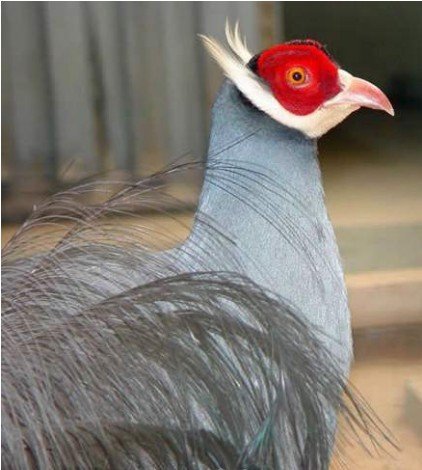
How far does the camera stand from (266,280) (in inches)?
61.6

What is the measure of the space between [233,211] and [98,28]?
1468 millimetres

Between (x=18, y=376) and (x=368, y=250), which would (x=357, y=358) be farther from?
(x=18, y=376)

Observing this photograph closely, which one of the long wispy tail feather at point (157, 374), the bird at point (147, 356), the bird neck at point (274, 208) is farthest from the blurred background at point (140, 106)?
the long wispy tail feather at point (157, 374)

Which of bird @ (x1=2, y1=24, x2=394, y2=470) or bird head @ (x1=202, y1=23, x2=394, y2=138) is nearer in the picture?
bird @ (x1=2, y1=24, x2=394, y2=470)

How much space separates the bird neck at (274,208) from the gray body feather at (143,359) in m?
0.22

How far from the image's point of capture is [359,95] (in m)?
1.64

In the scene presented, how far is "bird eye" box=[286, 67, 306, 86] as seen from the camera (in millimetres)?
1640

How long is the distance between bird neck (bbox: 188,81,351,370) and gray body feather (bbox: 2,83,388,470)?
222 mm

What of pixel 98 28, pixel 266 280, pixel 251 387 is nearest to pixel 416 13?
pixel 98 28

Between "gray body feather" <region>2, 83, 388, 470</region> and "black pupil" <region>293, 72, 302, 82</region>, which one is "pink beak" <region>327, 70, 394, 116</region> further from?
"gray body feather" <region>2, 83, 388, 470</region>

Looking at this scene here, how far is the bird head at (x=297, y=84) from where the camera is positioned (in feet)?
5.34

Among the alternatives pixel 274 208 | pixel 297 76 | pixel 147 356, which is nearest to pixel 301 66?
pixel 297 76

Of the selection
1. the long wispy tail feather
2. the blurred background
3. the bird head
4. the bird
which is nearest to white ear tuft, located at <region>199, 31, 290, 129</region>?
the bird head

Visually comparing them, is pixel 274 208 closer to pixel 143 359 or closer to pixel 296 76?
pixel 296 76
